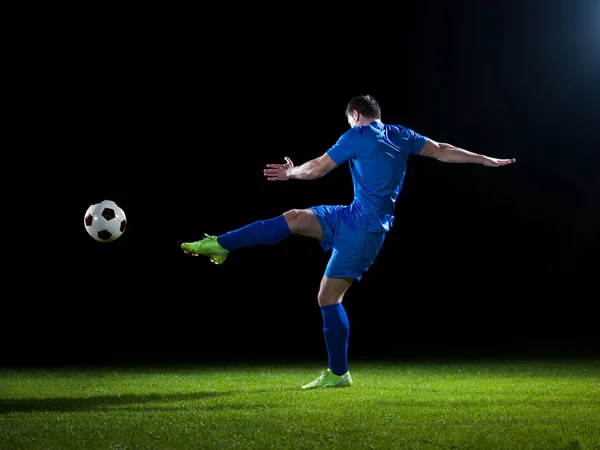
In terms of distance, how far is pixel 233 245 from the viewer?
3910mm

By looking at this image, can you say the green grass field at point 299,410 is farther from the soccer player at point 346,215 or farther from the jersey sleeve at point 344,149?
the jersey sleeve at point 344,149

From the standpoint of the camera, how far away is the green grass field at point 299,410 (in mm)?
2594

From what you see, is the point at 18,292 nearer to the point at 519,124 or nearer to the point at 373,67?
the point at 373,67

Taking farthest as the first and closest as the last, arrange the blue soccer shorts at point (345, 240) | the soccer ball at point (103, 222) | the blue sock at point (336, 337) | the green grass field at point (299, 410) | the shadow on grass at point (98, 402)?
1. the soccer ball at point (103, 222)
2. the blue sock at point (336, 337)
3. the blue soccer shorts at point (345, 240)
4. the shadow on grass at point (98, 402)
5. the green grass field at point (299, 410)

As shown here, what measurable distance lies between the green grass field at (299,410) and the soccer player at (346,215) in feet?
1.66

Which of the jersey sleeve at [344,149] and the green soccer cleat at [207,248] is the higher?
the jersey sleeve at [344,149]

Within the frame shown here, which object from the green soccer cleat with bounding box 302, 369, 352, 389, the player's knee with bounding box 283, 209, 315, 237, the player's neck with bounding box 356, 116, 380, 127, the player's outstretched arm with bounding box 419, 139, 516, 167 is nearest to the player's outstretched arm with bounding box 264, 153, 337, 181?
the player's knee with bounding box 283, 209, 315, 237

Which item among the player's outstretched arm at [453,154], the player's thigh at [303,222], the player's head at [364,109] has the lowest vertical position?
the player's thigh at [303,222]

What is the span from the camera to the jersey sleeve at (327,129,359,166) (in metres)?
3.94

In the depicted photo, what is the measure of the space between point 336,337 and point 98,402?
1294mm

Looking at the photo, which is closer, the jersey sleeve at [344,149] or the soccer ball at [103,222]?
the jersey sleeve at [344,149]

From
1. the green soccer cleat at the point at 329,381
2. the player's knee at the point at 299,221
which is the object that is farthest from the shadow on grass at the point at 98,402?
the player's knee at the point at 299,221

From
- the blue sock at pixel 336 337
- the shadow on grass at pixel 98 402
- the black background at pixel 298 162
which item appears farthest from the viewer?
the black background at pixel 298 162

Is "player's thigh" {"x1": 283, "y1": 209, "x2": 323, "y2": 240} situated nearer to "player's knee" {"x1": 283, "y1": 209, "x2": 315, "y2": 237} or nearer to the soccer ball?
"player's knee" {"x1": 283, "y1": 209, "x2": 315, "y2": 237}
